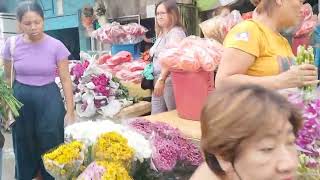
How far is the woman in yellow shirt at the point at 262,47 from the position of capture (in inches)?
70.5

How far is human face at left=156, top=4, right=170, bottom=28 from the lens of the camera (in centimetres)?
390

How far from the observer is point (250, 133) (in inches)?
45.4

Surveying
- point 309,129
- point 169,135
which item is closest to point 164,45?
point 169,135

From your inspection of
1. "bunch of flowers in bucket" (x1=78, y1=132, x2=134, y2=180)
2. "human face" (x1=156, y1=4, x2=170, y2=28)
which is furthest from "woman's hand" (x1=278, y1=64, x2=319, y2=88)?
"human face" (x1=156, y1=4, x2=170, y2=28)

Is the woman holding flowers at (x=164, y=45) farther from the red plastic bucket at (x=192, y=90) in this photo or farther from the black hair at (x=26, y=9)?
the black hair at (x=26, y=9)

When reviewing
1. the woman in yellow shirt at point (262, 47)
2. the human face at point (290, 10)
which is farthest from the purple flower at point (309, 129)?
the human face at point (290, 10)

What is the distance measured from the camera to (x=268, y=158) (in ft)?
3.85

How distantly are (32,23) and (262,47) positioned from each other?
192cm

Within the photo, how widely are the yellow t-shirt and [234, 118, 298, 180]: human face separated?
0.66m

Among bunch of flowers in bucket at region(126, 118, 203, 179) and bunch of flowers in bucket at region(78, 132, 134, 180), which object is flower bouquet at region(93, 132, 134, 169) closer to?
bunch of flowers in bucket at region(78, 132, 134, 180)

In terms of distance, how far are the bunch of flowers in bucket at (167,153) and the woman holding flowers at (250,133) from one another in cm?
71

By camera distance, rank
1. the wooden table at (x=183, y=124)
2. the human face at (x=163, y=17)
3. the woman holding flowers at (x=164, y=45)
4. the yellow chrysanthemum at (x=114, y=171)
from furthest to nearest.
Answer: the human face at (x=163, y=17) → the woman holding flowers at (x=164, y=45) → the wooden table at (x=183, y=124) → the yellow chrysanthemum at (x=114, y=171)

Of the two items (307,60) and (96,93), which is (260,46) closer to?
(307,60)

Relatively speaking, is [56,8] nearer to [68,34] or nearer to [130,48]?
[68,34]
